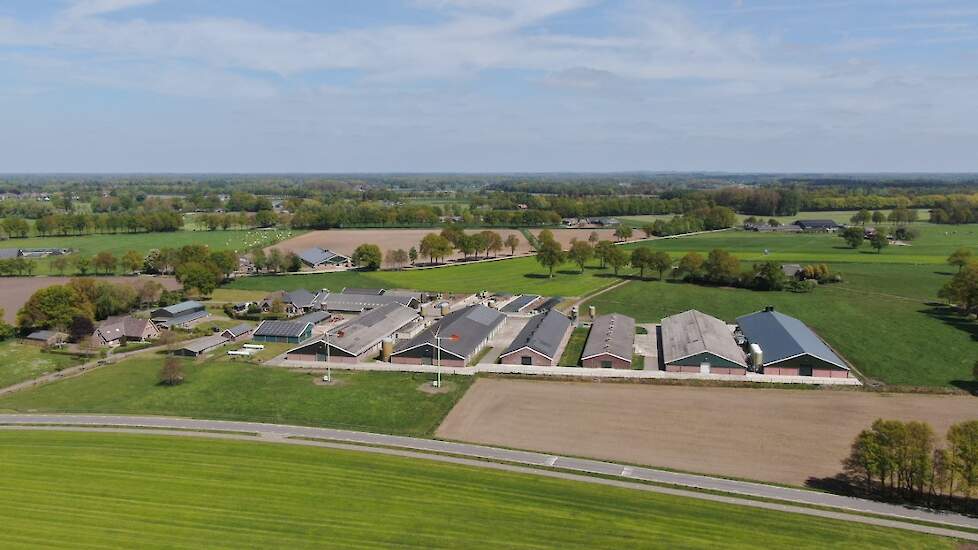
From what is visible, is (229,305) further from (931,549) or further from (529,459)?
(931,549)

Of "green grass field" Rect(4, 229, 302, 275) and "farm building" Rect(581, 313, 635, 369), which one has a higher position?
"green grass field" Rect(4, 229, 302, 275)

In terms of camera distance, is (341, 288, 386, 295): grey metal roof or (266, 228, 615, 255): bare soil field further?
(266, 228, 615, 255): bare soil field

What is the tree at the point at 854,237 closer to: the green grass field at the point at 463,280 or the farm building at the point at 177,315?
the green grass field at the point at 463,280

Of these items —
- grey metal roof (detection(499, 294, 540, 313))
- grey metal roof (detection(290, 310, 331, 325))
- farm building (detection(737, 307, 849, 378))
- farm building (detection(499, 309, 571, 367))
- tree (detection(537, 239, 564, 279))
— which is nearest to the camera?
farm building (detection(737, 307, 849, 378))

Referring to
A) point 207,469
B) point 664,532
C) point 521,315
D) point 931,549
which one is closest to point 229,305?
point 521,315

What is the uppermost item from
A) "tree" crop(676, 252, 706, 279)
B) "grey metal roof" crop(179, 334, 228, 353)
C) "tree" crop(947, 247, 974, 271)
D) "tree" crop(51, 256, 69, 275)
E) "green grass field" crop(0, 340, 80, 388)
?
"tree" crop(947, 247, 974, 271)

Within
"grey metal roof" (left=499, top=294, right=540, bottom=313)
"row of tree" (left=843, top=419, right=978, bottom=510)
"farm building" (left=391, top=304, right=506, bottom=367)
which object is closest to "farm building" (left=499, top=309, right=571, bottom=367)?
"farm building" (left=391, top=304, right=506, bottom=367)

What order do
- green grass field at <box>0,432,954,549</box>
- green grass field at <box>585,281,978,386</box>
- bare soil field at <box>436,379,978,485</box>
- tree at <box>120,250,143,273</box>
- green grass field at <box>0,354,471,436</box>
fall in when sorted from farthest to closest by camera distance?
tree at <box>120,250,143,273</box>, green grass field at <box>585,281,978,386</box>, green grass field at <box>0,354,471,436</box>, bare soil field at <box>436,379,978,485</box>, green grass field at <box>0,432,954,549</box>

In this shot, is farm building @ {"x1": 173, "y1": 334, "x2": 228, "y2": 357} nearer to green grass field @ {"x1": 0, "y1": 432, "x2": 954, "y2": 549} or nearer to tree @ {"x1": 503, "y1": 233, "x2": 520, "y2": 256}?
green grass field @ {"x1": 0, "y1": 432, "x2": 954, "y2": 549}
